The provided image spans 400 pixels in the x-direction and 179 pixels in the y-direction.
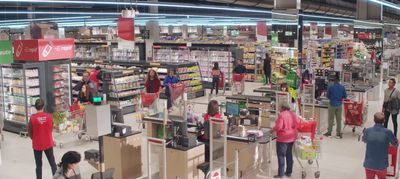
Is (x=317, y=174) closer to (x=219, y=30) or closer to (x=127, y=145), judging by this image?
(x=127, y=145)

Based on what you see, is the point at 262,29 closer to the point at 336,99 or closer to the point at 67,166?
the point at 336,99

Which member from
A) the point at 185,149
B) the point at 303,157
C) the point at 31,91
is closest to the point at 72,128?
the point at 31,91

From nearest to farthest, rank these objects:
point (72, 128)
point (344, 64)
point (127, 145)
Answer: point (127, 145), point (72, 128), point (344, 64)

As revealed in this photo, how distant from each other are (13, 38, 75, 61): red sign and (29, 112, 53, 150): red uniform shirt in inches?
189

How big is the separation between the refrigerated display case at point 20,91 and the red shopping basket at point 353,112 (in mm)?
8232

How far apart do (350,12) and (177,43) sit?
15793 mm

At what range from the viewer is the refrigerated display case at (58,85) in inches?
484

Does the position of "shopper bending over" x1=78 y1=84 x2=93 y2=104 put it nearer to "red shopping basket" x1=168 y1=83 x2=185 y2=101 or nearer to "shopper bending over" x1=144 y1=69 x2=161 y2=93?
"shopper bending over" x1=144 y1=69 x2=161 y2=93

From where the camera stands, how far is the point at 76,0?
511 inches

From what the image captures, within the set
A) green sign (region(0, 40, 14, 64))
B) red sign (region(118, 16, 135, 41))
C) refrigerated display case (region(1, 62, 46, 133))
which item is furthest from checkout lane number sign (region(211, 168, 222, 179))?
red sign (region(118, 16, 135, 41))

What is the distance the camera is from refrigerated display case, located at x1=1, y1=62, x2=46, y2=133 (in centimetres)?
1194

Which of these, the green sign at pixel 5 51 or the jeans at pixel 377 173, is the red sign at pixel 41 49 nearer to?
the green sign at pixel 5 51

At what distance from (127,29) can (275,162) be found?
26.2 ft

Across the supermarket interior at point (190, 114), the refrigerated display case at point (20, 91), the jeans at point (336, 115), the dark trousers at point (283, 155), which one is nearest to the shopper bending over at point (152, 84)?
the supermarket interior at point (190, 114)
